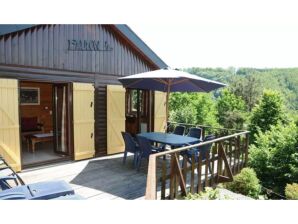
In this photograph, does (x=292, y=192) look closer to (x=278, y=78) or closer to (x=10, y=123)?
(x=10, y=123)

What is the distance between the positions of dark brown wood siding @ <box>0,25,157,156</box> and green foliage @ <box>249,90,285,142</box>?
349 inches

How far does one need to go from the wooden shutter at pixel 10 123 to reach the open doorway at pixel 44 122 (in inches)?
18.4

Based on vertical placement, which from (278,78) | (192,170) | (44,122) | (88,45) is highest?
(278,78)

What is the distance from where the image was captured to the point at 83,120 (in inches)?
285

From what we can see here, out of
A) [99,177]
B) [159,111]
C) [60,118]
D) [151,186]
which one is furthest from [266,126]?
[151,186]

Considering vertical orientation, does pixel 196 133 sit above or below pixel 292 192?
above

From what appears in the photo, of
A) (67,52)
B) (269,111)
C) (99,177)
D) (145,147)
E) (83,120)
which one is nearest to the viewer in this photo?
(99,177)

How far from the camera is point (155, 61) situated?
9.11 m

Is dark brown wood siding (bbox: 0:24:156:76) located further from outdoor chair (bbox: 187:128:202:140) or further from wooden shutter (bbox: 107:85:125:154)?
outdoor chair (bbox: 187:128:202:140)

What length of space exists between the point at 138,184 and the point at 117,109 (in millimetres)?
3260

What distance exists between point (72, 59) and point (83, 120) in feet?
5.21
